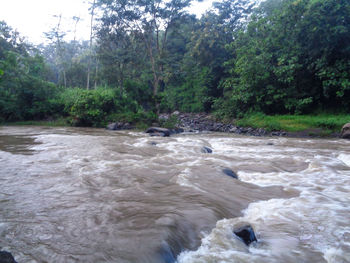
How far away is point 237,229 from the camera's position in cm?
244

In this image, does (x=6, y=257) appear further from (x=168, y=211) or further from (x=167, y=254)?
(x=168, y=211)

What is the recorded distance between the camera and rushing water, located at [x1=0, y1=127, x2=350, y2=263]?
216cm

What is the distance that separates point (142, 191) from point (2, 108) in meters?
18.7

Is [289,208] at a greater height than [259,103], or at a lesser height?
lesser

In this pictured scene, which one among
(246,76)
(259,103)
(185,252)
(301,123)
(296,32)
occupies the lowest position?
(185,252)

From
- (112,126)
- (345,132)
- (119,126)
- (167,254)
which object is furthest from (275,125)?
(167,254)

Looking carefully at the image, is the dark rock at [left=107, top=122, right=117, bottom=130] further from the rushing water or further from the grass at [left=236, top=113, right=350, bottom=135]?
the rushing water

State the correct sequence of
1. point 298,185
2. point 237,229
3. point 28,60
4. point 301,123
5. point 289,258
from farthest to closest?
point 28,60
point 301,123
point 298,185
point 237,229
point 289,258

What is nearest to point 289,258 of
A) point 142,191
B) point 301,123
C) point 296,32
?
point 142,191

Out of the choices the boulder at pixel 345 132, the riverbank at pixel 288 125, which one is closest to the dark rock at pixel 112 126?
the riverbank at pixel 288 125

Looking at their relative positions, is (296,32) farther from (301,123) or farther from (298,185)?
(298,185)

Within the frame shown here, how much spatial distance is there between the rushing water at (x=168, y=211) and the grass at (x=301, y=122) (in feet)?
25.8

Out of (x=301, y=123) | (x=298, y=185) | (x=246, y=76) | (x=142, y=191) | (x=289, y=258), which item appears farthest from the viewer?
(x=246, y=76)

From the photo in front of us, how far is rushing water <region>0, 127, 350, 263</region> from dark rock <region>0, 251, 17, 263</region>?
71mm
